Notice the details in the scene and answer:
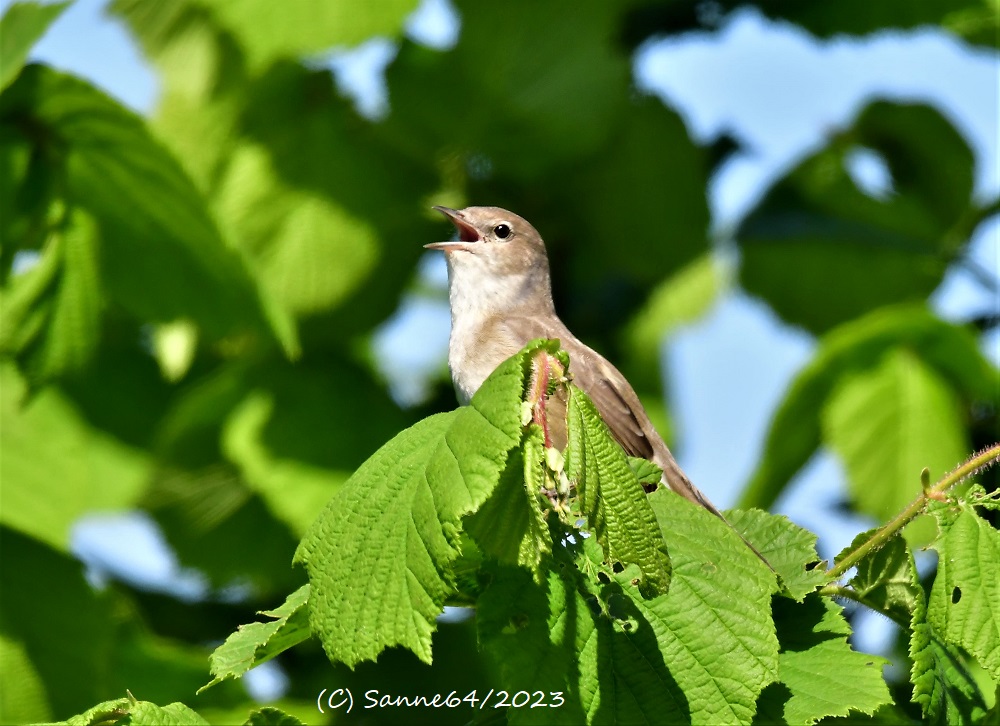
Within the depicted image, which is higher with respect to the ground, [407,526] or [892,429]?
[407,526]

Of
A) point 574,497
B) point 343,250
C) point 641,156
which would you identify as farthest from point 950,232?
point 574,497

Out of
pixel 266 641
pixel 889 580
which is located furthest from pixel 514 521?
pixel 889 580

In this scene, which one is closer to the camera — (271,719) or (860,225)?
(271,719)

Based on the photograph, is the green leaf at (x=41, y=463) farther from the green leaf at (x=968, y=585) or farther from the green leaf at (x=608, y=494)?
the green leaf at (x=968, y=585)

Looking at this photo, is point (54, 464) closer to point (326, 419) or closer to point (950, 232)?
point (326, 419)

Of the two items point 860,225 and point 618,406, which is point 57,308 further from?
point 860,225

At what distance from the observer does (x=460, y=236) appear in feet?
16.7

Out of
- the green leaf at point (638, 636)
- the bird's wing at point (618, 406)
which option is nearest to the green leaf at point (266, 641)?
the green leaf at point (638, 636)

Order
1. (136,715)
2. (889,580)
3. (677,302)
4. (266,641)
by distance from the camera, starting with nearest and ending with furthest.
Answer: (136,715)
(266,641)
(889,580)
(677,302)

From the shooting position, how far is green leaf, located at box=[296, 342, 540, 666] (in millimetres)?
1991

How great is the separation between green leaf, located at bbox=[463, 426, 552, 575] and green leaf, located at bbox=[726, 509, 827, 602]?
61 centimetres

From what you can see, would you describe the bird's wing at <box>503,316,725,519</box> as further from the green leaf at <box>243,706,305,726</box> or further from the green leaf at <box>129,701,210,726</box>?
the green leaf at <box>129,701,210,726</box>

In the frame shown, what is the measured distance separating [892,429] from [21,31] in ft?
10.4

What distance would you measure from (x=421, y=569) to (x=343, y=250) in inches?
123
